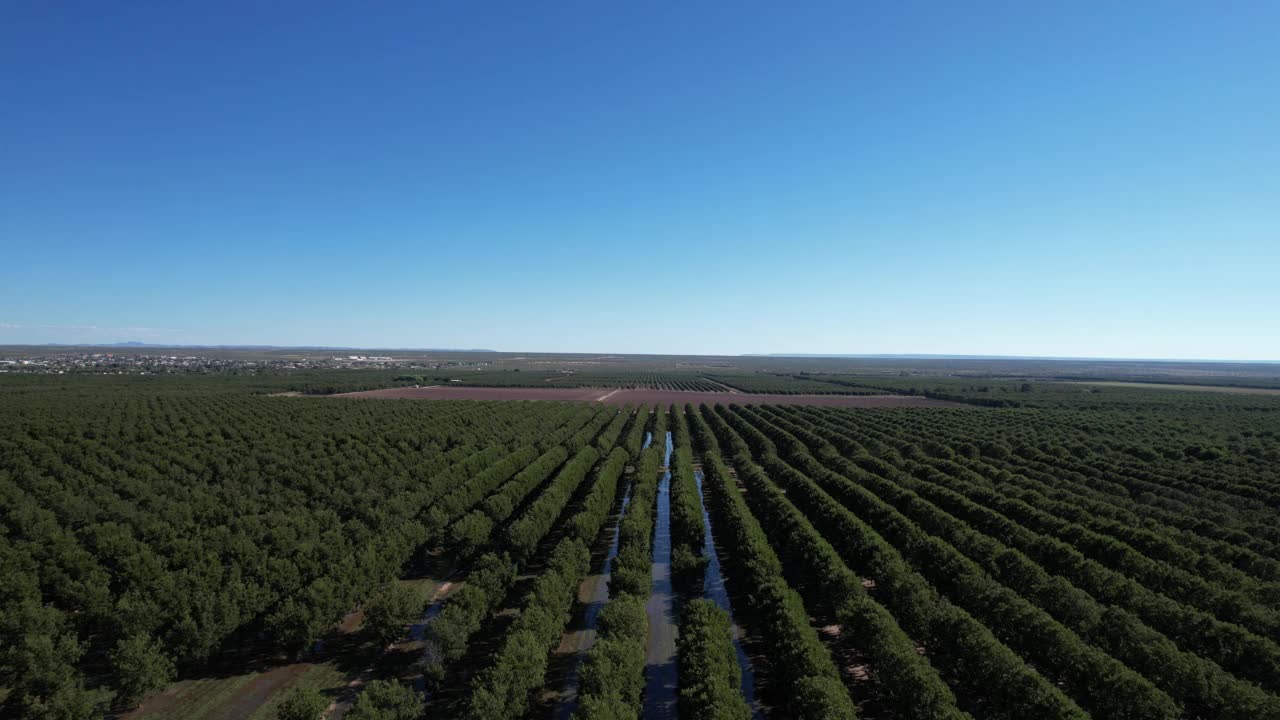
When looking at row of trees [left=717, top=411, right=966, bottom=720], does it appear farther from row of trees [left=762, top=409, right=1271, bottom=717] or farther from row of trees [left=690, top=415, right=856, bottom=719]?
row of trees [left=762, top=409, right=1271, bottom=717]

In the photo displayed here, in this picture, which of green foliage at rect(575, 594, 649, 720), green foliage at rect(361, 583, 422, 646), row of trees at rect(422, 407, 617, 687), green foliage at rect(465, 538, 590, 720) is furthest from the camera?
green foliage at rect(361, 583, 422, 646)

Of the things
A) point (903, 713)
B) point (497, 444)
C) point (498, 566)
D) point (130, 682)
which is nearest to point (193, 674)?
point (130, 682)

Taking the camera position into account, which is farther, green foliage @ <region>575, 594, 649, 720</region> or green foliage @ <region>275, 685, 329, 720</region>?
green foliage @ <region>275, 685, 329, 720</region>

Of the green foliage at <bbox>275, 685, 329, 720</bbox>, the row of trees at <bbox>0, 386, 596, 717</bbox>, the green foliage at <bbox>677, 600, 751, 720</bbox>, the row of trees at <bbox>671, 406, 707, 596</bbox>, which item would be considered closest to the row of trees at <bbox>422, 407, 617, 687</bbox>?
the green foliage at <bbox>275, 685, 329, 720</bbox>

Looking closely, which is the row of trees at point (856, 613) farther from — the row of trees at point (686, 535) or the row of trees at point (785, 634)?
the row of trees at point (686, 535)

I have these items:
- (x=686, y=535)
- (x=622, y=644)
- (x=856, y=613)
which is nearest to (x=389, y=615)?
(x=622, y=644)

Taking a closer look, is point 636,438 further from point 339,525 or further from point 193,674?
point 193,674

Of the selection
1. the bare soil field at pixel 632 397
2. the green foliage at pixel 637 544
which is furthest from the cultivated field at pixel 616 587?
the bare soil field at pixel 632 397
